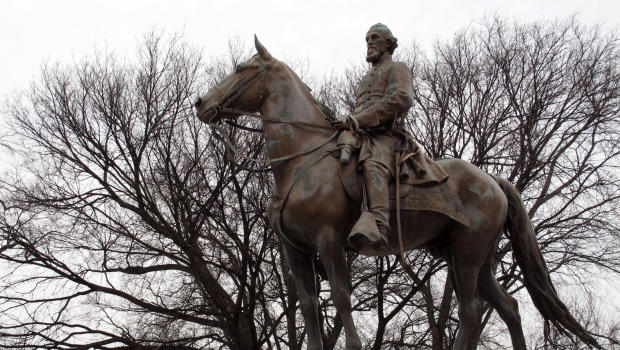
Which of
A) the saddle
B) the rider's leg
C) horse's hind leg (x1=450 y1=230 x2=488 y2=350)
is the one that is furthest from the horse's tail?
the rider's leg

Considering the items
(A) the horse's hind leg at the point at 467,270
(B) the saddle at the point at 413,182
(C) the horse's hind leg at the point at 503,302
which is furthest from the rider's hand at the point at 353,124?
(C) the horse's hind leg at the point at 503,302

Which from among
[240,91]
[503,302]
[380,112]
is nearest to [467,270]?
→ [503,302]

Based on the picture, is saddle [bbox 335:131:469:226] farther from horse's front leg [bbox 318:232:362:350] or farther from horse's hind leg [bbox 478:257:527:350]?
horse's hind leg [bbox 478:257:527:350]

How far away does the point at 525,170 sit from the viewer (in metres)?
14.5

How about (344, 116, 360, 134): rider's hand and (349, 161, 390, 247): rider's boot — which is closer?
(349, 161, 390, 247): rider's boot

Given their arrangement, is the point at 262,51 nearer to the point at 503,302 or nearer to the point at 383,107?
the point at 383,107

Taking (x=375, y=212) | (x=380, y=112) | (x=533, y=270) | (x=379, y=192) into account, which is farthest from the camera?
(x=533, y=270)

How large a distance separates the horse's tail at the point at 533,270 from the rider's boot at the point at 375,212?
5.15ft

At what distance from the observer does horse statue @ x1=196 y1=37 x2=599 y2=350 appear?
235 inches

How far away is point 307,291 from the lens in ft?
20.8

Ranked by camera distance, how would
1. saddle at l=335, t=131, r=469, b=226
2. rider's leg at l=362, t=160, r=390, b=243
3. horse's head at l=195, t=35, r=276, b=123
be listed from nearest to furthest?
rider's leg at l=362, t=160, r=390, b=243
saddle at l=335, t=131, r=469, b=226
horse's head at l=195, t=35, r=276, b=123

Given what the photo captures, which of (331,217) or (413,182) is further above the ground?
(413,182)

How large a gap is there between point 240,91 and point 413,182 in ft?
5.64

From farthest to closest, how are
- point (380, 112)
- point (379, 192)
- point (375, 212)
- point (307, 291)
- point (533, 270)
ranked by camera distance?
1. point (533, 270)
2. point (380, 112)
3. point (307, 291)
4. point (379, 192)
5. point (375, 212)
